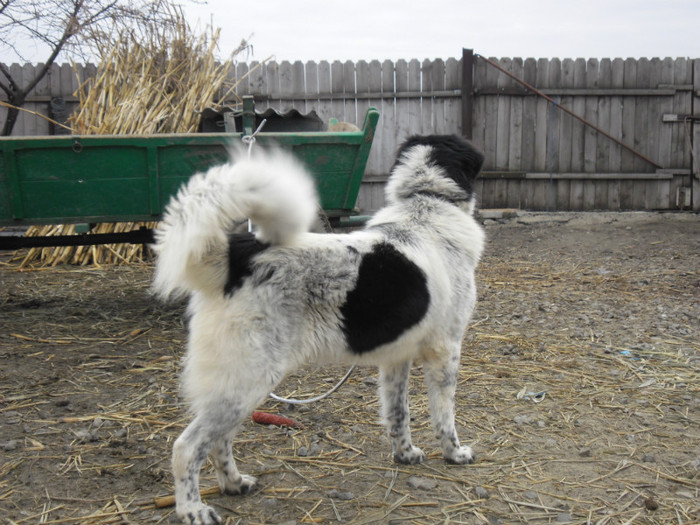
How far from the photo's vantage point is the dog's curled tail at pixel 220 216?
224cm

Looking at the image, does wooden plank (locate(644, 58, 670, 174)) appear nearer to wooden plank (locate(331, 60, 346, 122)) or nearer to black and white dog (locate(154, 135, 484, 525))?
wooden plank (locate(331, 60, 346, 122))

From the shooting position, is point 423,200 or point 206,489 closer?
point 206,489

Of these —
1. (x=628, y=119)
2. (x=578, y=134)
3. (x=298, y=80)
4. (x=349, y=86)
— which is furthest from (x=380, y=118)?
(x=628, y=119)

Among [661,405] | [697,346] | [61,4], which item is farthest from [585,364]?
[61,4]

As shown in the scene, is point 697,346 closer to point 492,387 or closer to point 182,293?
point 492,387

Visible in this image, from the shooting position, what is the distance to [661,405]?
12.2ft

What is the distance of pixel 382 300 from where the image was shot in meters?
2.52

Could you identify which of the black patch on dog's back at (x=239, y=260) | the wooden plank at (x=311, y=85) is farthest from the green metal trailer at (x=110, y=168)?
the wooden plank at (x=311, y=85)

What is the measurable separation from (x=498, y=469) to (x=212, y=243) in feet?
5.95

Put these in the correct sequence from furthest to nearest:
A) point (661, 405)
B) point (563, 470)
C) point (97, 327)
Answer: point (97, 327), point (661, 405), point (563, 470)

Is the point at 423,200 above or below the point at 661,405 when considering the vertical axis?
above

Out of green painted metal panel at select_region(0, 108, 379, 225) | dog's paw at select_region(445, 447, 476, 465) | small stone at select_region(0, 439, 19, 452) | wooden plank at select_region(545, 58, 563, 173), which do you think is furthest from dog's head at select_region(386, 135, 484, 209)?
wooden plank at select_region(545, 58, 563, 173)

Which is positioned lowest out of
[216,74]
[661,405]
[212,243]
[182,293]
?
[661,405]

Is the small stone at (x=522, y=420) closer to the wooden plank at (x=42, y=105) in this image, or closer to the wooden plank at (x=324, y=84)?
the wooden plank at (x=324, y=84)
